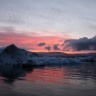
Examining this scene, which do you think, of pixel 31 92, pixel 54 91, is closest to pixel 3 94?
pixel 31 92

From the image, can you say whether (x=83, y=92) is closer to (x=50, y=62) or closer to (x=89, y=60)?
(x=50, y=62)

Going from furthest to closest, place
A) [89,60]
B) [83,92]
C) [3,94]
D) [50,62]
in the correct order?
[89,60] → [50,62] → [83,92] → [3,94]

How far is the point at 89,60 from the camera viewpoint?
93125 millimetres

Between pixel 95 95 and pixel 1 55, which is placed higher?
pixel 1 55

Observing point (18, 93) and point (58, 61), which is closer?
point (18, 93)

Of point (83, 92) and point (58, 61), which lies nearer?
point (83, 92)

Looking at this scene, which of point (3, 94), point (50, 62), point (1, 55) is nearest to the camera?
point (3, 94)

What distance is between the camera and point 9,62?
52.6 metres

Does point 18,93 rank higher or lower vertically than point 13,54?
lower

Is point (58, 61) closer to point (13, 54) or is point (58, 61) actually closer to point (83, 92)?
point (13, 54)

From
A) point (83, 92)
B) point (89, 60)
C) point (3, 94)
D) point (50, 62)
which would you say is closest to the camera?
point (3, 94)

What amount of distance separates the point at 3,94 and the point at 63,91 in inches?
186

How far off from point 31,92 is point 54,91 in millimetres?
1871

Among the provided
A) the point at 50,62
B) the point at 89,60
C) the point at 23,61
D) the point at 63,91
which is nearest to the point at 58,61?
the point at 50,62
